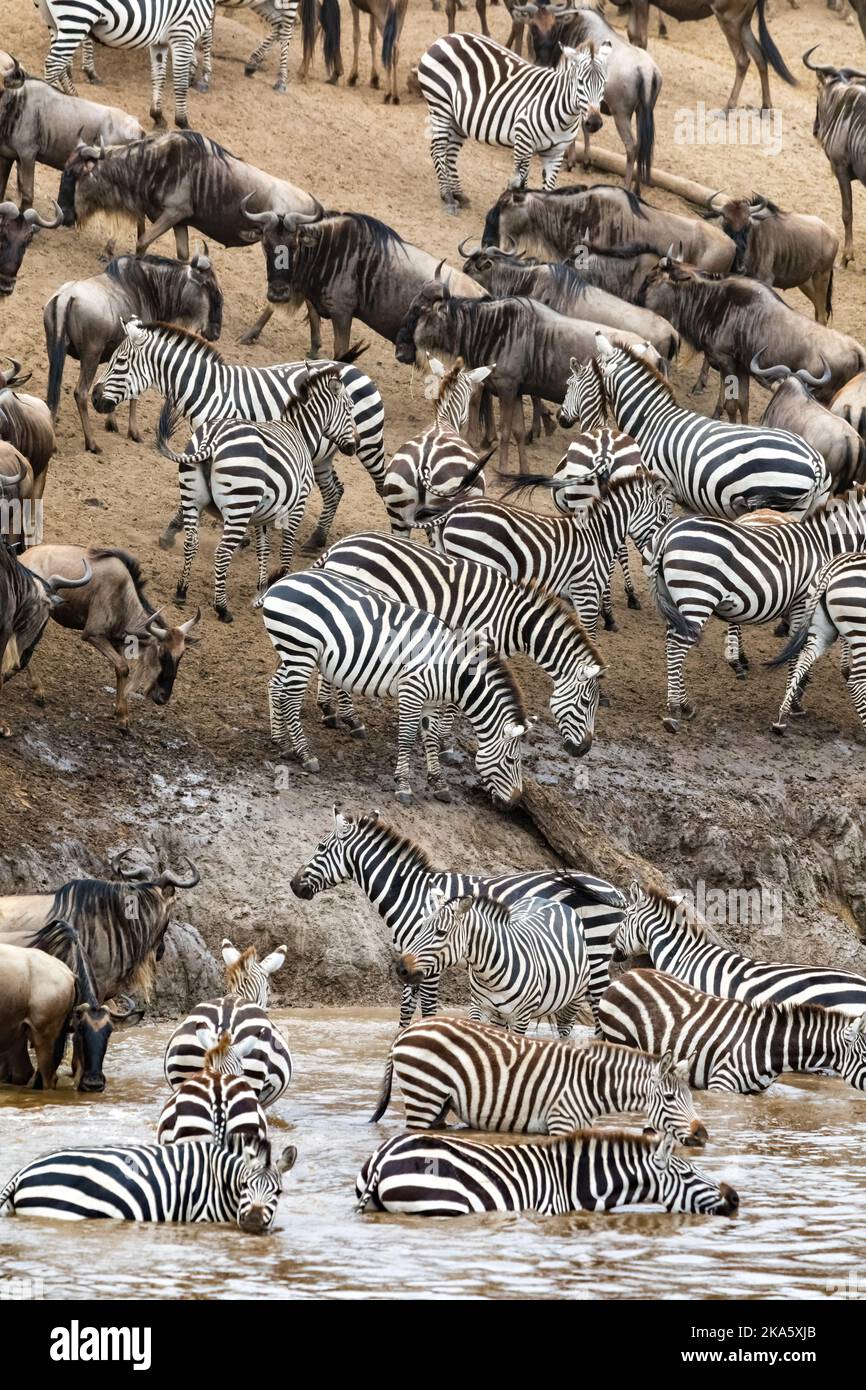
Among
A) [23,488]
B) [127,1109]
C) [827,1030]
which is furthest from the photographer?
[23,488]

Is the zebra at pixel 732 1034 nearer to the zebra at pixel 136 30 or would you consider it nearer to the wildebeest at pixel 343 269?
the wildebeest at pixel 343 269

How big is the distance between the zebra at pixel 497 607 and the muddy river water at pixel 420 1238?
429 centimetres

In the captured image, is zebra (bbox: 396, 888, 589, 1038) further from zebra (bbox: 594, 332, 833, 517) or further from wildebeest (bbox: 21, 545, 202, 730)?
zebra (bbox: 594, 332, 833, 517)

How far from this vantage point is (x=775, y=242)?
68.8 ft

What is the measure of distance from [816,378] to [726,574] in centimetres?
462

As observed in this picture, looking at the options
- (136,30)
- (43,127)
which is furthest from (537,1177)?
(136,30)

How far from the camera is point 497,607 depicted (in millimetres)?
13867

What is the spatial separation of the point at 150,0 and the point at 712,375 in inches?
250

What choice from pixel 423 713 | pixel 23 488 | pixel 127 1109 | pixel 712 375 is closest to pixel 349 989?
pixel 423 713

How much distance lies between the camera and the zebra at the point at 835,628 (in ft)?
48.0

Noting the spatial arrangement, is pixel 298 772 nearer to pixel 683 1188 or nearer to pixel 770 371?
pixel 683 1188

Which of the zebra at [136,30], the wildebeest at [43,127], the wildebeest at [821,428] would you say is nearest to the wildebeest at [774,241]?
the wildebeest at [821,428]

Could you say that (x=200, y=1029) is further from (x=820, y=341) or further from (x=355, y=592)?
(x=820, y=341)

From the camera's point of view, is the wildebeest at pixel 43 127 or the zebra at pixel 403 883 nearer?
the zebra at pixel 403 883
